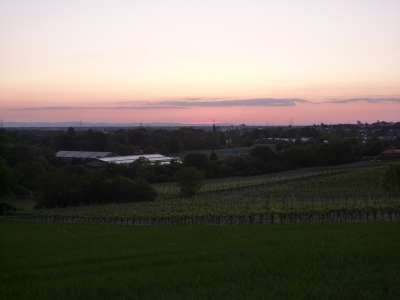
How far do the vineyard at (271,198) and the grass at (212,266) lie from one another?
18.3 meters

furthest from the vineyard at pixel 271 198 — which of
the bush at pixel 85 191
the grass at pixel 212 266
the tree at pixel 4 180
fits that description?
the grass at pixel 212 266

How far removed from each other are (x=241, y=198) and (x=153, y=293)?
45091 mm

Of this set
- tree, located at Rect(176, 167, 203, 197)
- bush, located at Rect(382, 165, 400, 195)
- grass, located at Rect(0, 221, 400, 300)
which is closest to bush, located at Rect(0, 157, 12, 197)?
tree, located at Rect(176, 167, 203, 197)

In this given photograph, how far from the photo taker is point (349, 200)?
50719 mm

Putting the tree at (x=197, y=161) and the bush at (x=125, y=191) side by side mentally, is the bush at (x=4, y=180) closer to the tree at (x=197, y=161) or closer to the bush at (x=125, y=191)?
the bush at (x=125, y=191)

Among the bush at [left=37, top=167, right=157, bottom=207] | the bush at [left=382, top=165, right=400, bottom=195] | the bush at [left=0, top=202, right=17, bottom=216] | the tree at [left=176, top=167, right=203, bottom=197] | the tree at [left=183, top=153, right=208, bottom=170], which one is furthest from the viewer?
the tree at [left=183, top=153, right=208, bottom=170]

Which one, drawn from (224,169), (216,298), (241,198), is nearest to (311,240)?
(216,298)

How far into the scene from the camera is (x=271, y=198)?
184 feet

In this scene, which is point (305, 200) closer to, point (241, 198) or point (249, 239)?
point (241, 198)

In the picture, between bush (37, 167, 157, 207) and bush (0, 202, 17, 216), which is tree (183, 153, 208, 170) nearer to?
bush (37, 167, 157, 207)

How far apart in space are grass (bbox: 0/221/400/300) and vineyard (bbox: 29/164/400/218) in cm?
1830

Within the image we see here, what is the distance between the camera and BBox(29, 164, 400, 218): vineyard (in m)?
43.1

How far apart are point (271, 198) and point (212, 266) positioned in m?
41.2

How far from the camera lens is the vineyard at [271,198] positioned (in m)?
43.1
